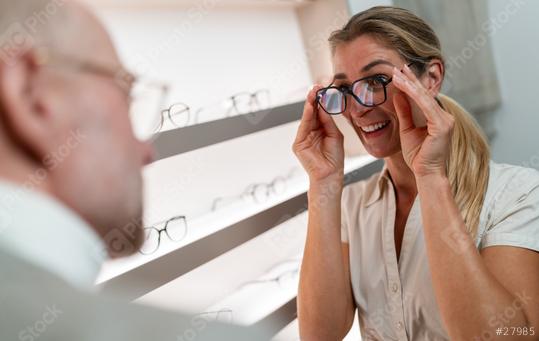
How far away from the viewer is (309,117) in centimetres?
76

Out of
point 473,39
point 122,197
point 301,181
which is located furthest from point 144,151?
point 473,39

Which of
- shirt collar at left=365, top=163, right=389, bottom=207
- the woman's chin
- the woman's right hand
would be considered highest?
the woman's right hand

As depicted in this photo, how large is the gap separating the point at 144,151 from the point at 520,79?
1153 millimetres

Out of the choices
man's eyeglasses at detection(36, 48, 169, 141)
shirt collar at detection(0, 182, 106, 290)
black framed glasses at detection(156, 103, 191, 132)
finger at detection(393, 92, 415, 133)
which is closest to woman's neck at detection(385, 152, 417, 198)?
finger at detection(393, 92, 415, 133)

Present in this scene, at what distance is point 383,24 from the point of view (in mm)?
698

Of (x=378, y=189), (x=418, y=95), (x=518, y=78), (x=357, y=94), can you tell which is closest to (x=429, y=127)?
(x=418, y=95)

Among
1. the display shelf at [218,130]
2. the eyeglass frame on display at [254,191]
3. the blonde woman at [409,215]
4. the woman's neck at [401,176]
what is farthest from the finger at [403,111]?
the eyeglass frame on display at [254,191]

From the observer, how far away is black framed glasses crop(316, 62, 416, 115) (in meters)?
0.70

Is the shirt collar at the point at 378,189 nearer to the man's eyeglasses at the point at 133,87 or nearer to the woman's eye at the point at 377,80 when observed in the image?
the woman's eye at the point at 377,80

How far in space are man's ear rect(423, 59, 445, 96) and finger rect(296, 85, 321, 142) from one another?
214 mm

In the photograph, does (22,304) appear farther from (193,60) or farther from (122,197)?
(193,60)

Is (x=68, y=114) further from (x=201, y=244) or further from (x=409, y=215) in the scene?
(x=409, y=215)

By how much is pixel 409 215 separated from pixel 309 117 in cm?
29

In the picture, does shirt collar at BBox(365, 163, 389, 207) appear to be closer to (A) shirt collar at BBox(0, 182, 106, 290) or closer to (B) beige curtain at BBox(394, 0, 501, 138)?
(B) beige curtain at BBox(394, 0, 501, 138)
